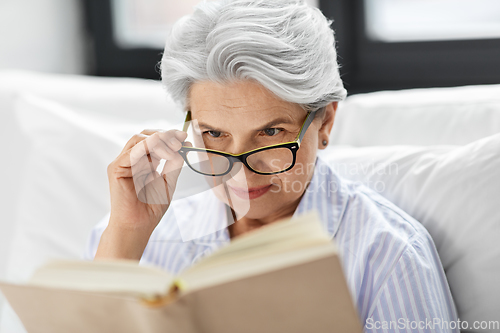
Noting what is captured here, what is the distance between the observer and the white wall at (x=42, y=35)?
2.26m

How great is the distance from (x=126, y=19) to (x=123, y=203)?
5.96ft

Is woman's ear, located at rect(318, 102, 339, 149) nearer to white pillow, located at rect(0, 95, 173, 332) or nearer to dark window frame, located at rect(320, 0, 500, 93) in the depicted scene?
white pillow, located at rect(0, 95, 173, 332)

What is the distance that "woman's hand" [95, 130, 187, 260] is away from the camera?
1.07 m

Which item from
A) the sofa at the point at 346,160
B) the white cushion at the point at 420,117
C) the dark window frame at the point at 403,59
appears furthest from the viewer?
the dark window frame at the point at 403,59

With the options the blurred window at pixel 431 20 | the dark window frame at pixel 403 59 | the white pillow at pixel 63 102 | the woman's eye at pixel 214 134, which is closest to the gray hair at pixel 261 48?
the woman's eye at pixel 214 134

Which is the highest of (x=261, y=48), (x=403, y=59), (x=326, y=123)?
(x=261, y=48)

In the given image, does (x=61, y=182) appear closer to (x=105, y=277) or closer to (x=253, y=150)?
(x=253, y=150)

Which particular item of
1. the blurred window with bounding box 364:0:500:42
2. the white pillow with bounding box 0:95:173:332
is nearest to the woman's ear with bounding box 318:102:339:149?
the white pillow with bounding box 0:95:173:332

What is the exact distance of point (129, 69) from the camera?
2652 mm

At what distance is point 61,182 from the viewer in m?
1.55

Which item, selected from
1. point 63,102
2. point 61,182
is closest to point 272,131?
point 61,182

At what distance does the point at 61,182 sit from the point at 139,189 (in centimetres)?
56

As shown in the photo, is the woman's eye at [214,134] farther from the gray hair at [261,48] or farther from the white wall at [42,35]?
the white wall at [42,35]

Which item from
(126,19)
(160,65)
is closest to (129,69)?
(126,19)
